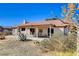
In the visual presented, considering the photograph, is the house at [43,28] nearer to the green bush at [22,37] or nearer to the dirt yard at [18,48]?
the green bush at [22,37]

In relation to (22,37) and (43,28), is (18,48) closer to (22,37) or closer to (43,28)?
(22,37)

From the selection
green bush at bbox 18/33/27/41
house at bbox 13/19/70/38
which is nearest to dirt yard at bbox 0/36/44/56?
green bush at bbox 18/33/27/41

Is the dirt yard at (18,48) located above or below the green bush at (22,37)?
below

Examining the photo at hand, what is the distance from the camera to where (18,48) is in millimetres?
6059

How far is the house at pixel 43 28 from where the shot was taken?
6.00m

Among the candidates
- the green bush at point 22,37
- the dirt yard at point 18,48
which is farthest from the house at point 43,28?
the dirt yard at point 18,48

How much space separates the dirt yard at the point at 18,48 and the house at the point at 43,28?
19cm

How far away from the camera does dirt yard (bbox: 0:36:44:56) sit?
597 cm

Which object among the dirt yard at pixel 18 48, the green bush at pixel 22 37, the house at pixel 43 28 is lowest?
the dirt yard at pixel 18 48

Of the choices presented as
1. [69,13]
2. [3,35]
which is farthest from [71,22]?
[3,35]

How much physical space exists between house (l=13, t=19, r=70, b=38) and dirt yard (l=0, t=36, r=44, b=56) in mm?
193

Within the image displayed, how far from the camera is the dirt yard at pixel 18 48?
5.97 m

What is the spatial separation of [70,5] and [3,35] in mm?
1726

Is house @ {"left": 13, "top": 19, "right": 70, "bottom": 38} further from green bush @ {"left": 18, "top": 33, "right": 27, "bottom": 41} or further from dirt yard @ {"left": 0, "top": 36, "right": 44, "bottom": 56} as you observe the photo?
dirt yard @ {"left": 0, "top": 36, "right": 44, "bottom": 56}
